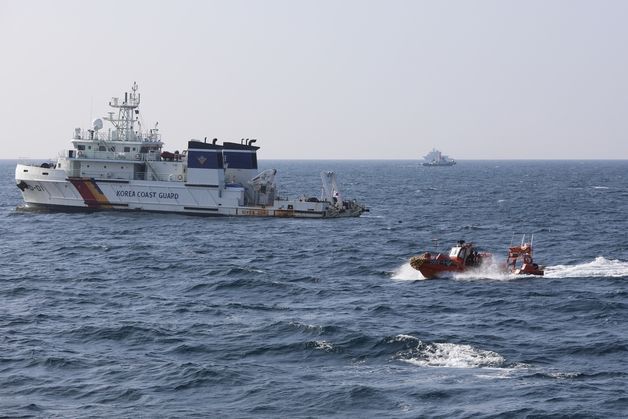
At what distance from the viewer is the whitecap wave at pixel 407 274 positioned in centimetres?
5269

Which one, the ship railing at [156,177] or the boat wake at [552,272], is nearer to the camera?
the boat wake at [552,272]

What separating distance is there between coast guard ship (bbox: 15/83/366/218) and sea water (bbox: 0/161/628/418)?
40.6 ft

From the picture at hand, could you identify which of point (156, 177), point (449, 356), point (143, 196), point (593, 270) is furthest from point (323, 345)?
point (156, 177)

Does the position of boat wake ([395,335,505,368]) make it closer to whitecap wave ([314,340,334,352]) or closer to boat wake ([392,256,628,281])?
whitecap wave ([314,340,334,352])

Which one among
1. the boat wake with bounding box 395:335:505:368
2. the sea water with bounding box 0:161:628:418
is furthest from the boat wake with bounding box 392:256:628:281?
the boat wake with bounding box 395:335:505:368

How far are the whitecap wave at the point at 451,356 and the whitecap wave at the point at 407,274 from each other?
1728cm

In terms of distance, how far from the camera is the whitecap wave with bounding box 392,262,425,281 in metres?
52.7

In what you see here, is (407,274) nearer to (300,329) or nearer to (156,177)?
(300,329)

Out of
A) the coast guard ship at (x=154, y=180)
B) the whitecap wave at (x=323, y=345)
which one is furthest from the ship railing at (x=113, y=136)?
the whitecap wave at (x=323, y=345)

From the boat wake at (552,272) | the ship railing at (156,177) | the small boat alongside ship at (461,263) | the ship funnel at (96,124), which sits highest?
the ship funnel at (96,124)

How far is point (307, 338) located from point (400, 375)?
6208mm

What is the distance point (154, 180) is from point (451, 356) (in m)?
57.3

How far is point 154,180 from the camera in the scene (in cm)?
8631

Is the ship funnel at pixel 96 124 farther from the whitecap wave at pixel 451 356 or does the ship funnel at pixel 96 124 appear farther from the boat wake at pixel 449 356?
the whitecap wave at pixel 451 356
